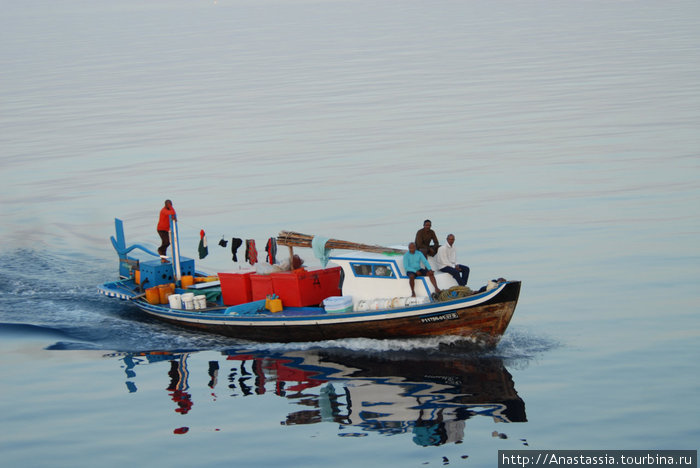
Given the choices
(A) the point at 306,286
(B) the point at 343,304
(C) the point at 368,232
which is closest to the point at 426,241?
(B) the point at 343,304

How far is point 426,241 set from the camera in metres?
29.1

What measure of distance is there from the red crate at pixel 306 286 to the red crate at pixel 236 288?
45.8 inches

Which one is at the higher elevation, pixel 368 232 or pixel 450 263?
pixel 368 232

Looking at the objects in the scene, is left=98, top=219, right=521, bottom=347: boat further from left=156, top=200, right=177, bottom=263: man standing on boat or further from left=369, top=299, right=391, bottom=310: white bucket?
left=156, top=200, right=177, bottom=263: man standing on boat

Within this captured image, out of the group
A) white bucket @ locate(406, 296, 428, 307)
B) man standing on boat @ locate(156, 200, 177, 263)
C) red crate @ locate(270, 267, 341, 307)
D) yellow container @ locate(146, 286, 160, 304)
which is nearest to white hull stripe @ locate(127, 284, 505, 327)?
white bucket @ locate(406, 296, 428, 307)

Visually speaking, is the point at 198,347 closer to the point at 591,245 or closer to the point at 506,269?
the point at 506,269

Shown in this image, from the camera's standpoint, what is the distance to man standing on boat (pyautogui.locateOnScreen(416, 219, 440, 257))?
29.1 meters

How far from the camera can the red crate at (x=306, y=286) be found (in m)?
30.3

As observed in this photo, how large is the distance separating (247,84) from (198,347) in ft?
219

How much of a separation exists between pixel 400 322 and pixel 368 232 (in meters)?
13.9

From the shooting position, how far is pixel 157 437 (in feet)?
76.1

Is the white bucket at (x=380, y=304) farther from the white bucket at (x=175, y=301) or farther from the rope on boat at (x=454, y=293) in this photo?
the white bucket at (x=175, y=301)

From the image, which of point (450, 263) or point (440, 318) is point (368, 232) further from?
point (440, 318)

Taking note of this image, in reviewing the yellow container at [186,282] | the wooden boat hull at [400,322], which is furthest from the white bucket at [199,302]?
the yellow container at [186,282]
